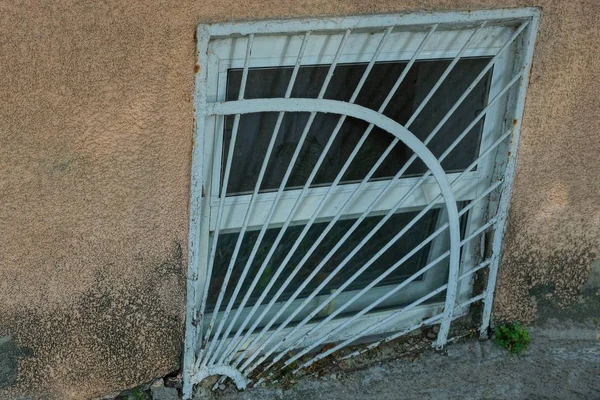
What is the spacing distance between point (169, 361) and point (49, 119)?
114 cm

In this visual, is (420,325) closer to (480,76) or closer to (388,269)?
(388,269)

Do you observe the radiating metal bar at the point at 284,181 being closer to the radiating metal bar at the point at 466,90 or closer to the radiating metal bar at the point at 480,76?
the radiating metal bar at the point at 466,90

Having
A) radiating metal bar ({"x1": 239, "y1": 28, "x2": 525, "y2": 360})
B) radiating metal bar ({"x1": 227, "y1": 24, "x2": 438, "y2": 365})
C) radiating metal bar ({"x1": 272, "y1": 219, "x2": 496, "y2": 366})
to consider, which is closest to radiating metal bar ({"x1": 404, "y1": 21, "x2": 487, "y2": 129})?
radiating metal bar ({"x1": 239, "y1": 28, "x2": 525, "y2": 360})

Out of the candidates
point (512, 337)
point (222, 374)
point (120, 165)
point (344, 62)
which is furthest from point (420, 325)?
point (120, 165)

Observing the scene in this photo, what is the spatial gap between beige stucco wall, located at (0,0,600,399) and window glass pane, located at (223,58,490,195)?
0.24m

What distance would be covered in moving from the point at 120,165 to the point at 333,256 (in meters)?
1.09

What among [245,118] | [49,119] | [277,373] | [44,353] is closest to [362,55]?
[245,118]

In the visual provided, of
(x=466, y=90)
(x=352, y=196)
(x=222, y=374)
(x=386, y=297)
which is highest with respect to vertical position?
(x=466, y=90)

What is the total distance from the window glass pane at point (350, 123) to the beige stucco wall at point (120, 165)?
0.24 meters

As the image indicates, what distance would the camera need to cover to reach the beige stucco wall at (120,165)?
2668 millimetres

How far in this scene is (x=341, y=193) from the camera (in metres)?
3.35

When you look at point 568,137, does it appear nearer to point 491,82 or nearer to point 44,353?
point 491,82

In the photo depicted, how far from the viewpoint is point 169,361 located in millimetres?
3357

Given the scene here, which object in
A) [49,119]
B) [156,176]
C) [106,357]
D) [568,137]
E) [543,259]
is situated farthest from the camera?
[543,259]
